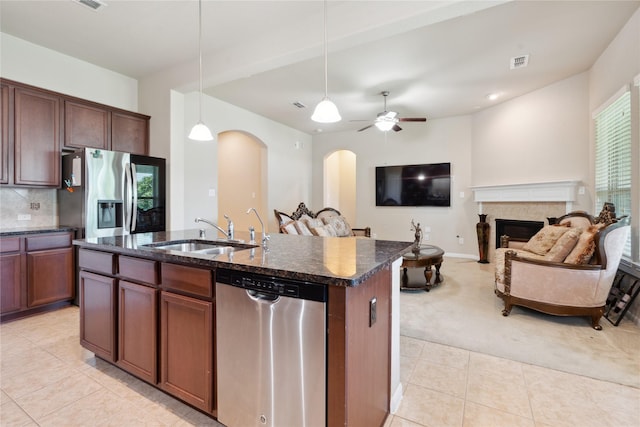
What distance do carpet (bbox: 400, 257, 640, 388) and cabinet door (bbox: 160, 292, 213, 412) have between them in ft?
5.97

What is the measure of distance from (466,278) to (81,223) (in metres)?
5.12

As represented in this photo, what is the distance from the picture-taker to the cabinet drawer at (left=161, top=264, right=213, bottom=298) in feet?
5.03

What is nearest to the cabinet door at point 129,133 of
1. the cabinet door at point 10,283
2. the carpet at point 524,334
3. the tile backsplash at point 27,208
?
the tile backsplash at point 27,208

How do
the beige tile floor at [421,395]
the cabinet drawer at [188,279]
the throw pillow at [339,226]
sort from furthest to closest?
the throw pillow at [339,226] → the beige tile floor at [421,395] → the cabinet drawer at [188,279]

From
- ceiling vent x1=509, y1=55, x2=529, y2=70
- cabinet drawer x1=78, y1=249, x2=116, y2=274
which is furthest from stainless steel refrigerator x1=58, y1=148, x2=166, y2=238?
ceiling vent x1=509, y1=55, x2=529, y2=70

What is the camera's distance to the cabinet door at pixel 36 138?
3.08 m

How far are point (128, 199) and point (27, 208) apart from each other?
1.08 meters

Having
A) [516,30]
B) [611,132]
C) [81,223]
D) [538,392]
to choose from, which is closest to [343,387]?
[538,392]

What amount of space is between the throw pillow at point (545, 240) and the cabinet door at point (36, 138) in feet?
19.2

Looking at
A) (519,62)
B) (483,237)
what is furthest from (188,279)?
(483,237)

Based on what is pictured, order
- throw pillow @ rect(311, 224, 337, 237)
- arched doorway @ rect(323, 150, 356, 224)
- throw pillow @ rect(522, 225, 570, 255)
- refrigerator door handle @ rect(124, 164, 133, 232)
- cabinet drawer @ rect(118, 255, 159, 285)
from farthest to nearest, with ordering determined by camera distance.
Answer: arched doorway @ rect(323, 150, 356, 224), throw pillow @ rect(311, 224, 337, 237), throw pillow @ rect(522, 225, 570, 255), refrigerator door handle @ rect(124, 164, 133, 232), cabinet drawer @ rect(118, 255, 159, 285)

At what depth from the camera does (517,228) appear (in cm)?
524

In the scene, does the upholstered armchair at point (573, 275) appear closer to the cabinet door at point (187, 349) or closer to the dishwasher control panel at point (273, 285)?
the dishwasher control panel at point (273, 285)

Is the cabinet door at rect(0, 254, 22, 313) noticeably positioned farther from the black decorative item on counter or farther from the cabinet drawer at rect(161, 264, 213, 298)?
the black decorative item on counter
